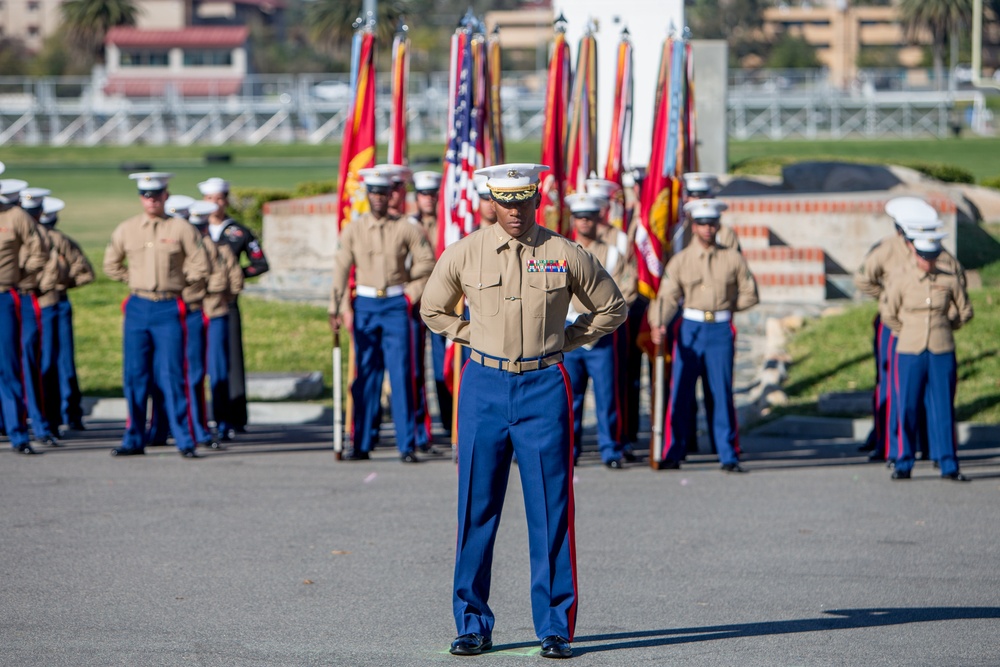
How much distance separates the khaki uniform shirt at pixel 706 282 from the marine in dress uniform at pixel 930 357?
43.9 inches

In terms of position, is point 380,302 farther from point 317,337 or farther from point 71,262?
point 317,337

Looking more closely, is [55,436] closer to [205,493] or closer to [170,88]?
[205,493]

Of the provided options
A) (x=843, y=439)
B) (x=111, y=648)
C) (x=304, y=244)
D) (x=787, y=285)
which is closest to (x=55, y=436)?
(x=111, y=648)

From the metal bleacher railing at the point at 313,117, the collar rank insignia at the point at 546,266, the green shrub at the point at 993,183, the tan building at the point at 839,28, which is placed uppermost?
the tan building at the point at 839,28

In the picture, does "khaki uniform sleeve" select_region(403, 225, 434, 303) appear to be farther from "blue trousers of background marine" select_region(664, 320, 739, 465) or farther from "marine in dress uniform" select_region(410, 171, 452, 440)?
"blue trousers of background marine" select_region(664, 320, 739, 465)

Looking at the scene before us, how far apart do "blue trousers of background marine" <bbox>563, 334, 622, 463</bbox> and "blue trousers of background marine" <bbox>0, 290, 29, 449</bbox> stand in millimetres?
4177

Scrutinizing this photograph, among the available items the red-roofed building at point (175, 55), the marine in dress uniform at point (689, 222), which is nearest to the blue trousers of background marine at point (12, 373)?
the marine in dress uniform at point (689, 222)

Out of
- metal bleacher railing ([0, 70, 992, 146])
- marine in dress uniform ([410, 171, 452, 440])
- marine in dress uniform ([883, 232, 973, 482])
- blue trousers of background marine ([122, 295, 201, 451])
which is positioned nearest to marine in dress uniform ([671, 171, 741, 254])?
marine in dress uniform ([883, 232, 973, 482])

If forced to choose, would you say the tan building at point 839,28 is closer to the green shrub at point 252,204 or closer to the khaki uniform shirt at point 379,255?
the green shrub at point 252,204

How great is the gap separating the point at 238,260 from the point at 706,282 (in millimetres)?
4124

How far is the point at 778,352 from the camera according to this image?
14.8m

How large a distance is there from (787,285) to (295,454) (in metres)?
7.63

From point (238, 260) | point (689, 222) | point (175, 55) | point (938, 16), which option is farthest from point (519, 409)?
point (175, 55)

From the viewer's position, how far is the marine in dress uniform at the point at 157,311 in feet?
36.0
